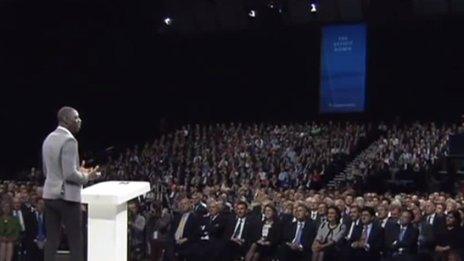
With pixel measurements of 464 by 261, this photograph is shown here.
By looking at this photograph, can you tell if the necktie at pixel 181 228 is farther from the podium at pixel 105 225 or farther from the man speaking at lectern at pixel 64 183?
the podium at pixel 105 225

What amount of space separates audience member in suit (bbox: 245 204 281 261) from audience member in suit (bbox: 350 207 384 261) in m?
1.28

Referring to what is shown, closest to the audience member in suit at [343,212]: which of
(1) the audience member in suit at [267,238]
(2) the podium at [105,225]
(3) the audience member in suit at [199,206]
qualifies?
(1) the audience member in suit at [267,238]

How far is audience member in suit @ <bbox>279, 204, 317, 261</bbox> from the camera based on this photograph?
13.6 m

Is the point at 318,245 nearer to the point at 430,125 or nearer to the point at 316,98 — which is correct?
the point at 430,125

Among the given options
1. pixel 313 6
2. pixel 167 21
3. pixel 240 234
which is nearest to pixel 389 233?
pixel 240 234

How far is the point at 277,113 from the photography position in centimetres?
2891

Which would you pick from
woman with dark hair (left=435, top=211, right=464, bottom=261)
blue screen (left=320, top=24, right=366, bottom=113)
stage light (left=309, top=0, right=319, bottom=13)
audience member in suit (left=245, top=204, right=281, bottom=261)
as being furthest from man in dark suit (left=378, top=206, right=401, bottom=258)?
stage light (left=309, top=0, right=319, bottom=13)

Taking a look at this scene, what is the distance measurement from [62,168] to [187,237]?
30.0ft

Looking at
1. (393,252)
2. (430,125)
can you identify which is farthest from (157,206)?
(430,125)

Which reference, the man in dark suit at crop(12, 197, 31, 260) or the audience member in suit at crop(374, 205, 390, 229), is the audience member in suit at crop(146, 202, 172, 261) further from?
the audience member in suit at crop(374, 205, 390, 229)

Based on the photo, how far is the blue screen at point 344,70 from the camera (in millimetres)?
26656

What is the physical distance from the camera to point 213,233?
14195 millimetres

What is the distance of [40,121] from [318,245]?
14021mm

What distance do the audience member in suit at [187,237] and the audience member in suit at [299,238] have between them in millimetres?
1484
